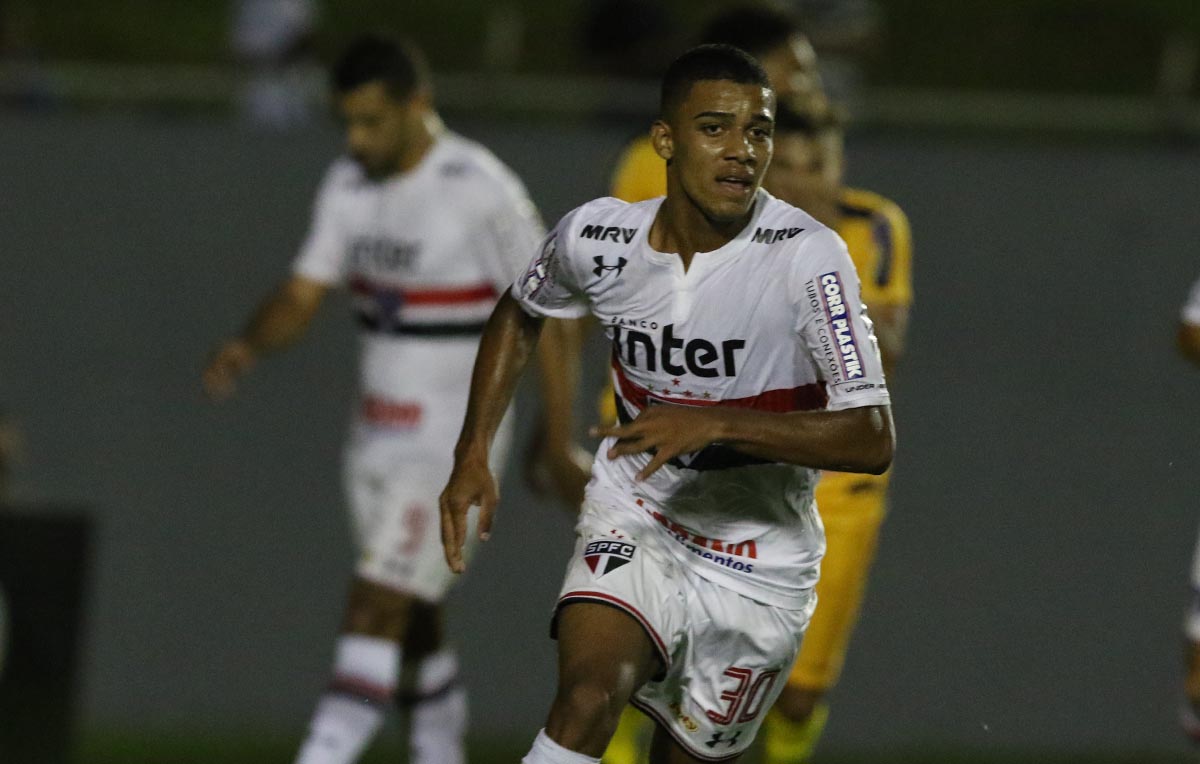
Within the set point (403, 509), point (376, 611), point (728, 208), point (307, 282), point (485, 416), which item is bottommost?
point (376, 611)

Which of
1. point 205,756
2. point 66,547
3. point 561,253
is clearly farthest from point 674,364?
point 205,756

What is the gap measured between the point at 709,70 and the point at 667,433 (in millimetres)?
992

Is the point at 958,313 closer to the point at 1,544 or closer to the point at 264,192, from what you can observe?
the point at 264,192

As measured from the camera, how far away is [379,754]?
9.80 m

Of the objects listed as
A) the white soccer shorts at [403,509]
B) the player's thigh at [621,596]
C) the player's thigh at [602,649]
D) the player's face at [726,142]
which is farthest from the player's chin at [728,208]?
the white soccer shorts at [403,509]

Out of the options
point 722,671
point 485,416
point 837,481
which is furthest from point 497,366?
point 837,481

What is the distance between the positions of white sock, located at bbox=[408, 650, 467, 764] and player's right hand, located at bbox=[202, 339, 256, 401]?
146 centimetres

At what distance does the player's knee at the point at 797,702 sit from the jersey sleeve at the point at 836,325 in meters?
2.51

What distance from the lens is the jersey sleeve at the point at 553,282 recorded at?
16.6 feet

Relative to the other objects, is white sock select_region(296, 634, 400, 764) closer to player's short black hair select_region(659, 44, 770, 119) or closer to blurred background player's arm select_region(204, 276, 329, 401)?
blurred background player's arm select_region(204, 276, 329, 401)

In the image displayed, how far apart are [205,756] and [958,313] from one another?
4.35 metres

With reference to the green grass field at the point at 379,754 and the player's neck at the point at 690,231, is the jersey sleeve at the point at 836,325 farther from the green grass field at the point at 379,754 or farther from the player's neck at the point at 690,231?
the green grass field at the point at 379,754

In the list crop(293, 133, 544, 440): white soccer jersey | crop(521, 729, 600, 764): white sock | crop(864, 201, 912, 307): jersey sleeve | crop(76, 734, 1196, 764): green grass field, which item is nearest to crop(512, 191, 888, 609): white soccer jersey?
crop(521, 729, 600, 764): white sock

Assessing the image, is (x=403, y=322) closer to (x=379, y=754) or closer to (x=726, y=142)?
(x=726, y=142)
